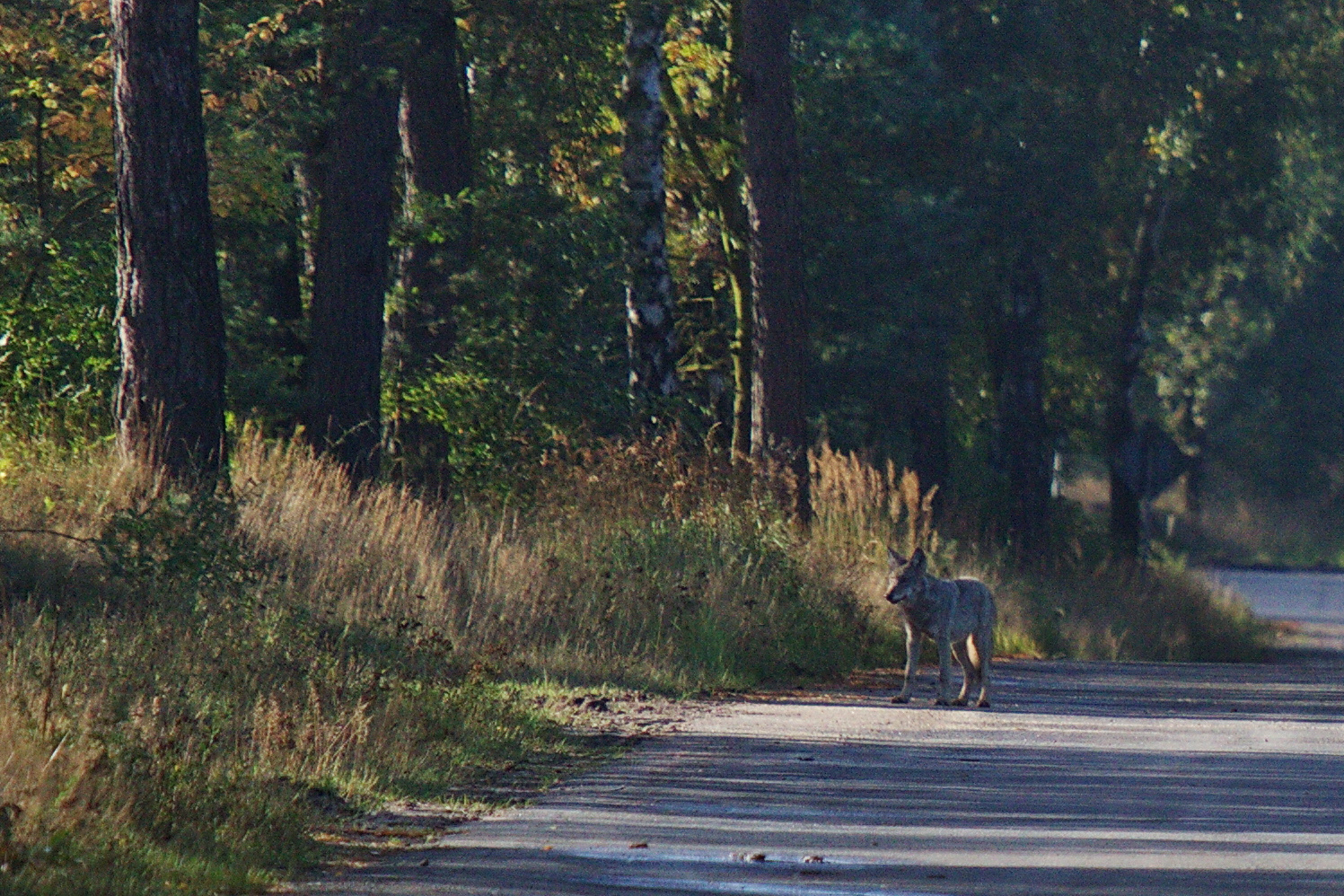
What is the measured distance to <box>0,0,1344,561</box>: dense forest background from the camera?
901 inches

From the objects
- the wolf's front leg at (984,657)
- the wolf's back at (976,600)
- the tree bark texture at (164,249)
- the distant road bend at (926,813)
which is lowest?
the distant road bend at (926,813)

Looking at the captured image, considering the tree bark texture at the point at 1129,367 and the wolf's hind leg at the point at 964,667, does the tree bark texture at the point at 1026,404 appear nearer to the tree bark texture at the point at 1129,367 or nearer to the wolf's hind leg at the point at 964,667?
the tree bark texture at the point at 1129,367

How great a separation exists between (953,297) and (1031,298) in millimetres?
1691

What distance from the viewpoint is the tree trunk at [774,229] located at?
2500 centimetres

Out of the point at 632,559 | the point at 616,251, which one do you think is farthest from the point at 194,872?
the point at 616,251

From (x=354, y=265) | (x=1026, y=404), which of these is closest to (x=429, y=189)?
Answer: (x=354, y=265)

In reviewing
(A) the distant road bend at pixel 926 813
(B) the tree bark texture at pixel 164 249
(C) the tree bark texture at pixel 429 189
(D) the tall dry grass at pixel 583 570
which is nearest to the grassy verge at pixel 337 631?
(D) the tall dry grass at pixel 583 570

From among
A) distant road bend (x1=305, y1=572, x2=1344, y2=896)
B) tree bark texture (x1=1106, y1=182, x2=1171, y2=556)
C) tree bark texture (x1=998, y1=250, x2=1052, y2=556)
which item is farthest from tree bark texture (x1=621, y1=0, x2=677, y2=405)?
tree bark texture (x1=1106, y1=182, x2=1171, y2=556)

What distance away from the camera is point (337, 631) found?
14742 millimetres

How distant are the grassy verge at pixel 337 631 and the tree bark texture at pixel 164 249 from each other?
1.75ft

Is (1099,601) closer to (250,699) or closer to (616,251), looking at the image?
(616,251)

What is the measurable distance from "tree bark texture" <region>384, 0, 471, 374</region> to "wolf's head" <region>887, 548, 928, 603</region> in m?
10.8

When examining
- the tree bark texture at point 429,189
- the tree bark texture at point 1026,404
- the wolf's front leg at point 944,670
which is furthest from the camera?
the tree bark texture at point 1026,404

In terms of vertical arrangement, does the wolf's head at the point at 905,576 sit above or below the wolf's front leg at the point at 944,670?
above
